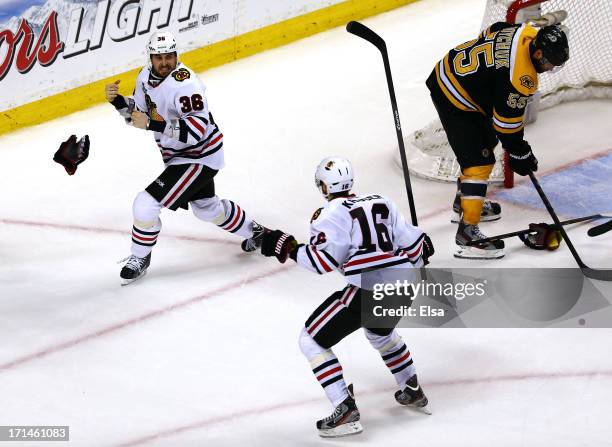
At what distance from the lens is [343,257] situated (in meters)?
3.91

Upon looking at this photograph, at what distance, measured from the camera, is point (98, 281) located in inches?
205

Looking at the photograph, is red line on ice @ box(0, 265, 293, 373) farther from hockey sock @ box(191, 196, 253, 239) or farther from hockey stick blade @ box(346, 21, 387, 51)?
hockey stick blade @ box(346, 21, 387, 51)

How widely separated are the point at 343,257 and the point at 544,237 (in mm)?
1536

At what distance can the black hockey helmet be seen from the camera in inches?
186

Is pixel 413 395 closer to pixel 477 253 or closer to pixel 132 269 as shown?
pixel 477 253

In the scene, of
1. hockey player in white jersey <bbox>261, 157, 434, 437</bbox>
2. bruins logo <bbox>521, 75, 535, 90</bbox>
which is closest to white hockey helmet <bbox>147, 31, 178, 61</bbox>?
hockey player in white jersey <bbox>261, 157, 434, 437</bbox>

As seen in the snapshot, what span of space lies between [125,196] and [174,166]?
1.07 meters

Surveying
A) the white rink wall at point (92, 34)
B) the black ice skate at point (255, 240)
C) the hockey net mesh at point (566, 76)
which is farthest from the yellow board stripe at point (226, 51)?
the black ice skate at point (255, 240)

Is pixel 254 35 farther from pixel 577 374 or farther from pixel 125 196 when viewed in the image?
pixel 577 374

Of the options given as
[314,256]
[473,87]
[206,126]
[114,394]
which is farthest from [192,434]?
[473,87]

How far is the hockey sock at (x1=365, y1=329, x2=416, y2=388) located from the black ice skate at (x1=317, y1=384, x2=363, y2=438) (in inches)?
7.2

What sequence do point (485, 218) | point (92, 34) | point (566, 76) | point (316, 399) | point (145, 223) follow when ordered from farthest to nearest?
point (92, 34), point (566, 76), point (485, 218), point (145, 223), point (316, 399)

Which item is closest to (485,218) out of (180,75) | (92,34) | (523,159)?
(523,159)

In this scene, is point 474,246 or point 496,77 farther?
point 474,246
